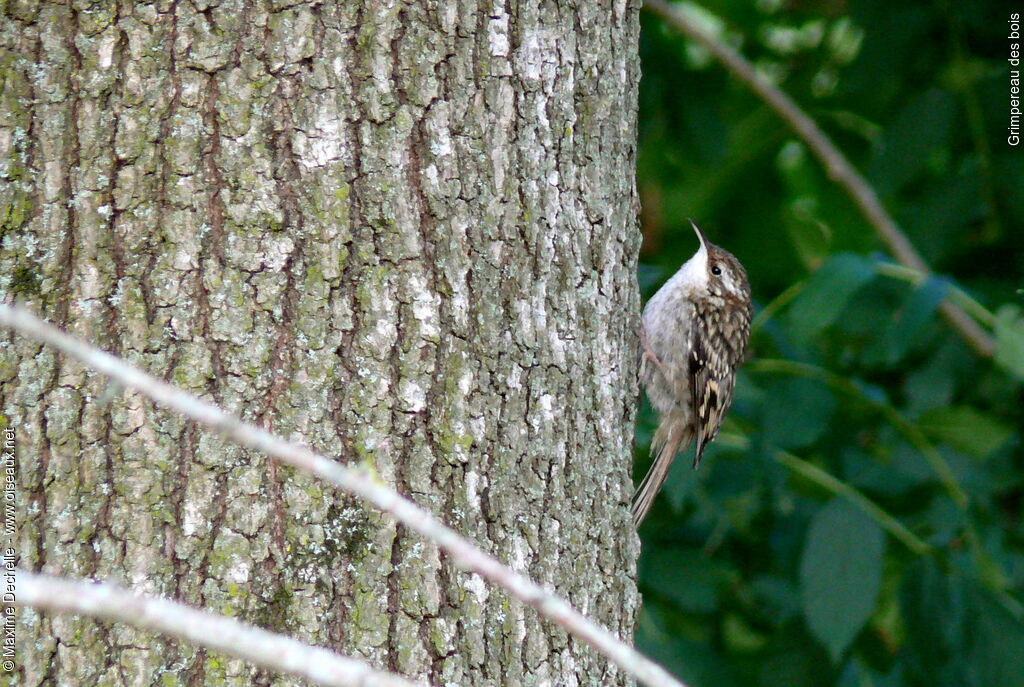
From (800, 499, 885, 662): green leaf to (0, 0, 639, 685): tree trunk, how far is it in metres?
1.36

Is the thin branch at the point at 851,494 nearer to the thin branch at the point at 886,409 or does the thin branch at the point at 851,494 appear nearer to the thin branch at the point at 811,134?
the thin branch at the point at 886,409

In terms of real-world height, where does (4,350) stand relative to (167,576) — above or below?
above

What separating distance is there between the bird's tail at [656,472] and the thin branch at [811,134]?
4.12 ft

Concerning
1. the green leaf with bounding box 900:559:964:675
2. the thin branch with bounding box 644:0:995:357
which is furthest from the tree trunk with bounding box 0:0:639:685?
the thin branch with bounding box 644:0:995:357

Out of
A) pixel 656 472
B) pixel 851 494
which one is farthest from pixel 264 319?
pixel 851 494

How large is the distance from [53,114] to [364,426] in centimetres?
68

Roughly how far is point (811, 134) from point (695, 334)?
98 cm

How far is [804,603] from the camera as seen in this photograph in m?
2.99

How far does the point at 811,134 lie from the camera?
14.1 ft

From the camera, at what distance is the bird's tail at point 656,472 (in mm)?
3248

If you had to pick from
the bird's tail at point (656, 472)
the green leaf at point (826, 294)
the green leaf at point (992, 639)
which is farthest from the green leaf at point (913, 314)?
the green leaf at point (992, 639)

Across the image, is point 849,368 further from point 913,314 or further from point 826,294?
point 826,294

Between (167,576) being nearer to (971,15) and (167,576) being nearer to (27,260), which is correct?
(27,260)

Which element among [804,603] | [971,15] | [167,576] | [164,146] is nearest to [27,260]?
[164,146]
